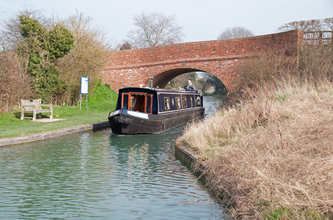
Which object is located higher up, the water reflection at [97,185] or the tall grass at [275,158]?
the tall grass at [275,158]

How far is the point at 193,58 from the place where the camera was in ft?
71.3

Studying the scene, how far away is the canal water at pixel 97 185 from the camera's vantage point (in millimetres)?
4387

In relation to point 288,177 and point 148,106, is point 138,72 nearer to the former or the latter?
point 148,106

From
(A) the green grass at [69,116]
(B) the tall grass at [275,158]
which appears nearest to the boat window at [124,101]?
(A) the green grass at [69,116]

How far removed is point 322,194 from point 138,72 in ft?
70.0

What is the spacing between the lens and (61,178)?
19.8ft

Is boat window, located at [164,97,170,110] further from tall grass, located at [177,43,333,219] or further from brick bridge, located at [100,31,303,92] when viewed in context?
brick bridge, located at [100,31,303,92]

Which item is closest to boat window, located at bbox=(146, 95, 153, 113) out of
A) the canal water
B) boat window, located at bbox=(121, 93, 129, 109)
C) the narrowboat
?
the narrowboat

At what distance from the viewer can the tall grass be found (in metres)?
3.49

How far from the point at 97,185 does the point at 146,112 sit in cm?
756

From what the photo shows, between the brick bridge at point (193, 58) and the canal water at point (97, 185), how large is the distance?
12067 millimetres

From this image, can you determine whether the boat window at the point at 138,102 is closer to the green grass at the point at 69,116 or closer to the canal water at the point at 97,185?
the green grass at the point at 69,116

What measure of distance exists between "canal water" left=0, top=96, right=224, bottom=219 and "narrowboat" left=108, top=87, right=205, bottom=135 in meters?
2.68

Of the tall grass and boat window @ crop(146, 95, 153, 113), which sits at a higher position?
boat window @ crop(146, 95, 153, 113)
